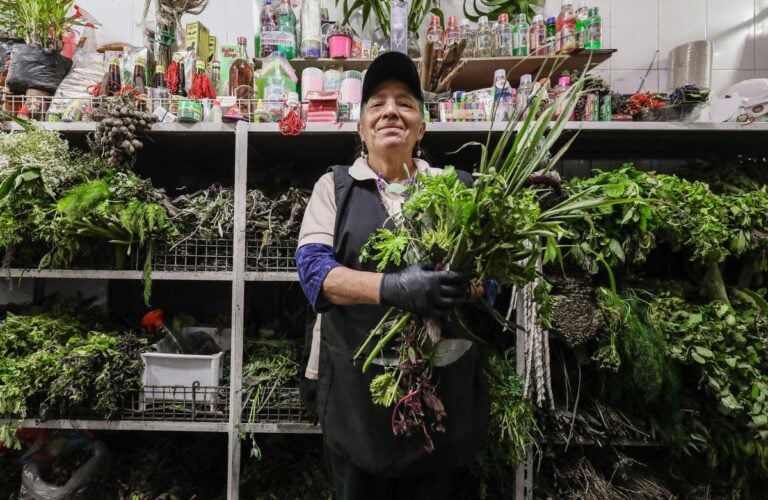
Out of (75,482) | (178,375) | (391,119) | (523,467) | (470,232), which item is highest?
(391,119)

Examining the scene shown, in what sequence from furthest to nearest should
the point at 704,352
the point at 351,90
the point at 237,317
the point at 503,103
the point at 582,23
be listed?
the point at 582,23
the point at 351,90
the point at 503,103
the point at 237,317
the point at 704,352

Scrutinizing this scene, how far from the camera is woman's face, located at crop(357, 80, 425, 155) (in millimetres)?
1498

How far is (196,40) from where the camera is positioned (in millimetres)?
2316

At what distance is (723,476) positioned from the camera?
194 centimetres

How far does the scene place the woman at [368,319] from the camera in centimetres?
138

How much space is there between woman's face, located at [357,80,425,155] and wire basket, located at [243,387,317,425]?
3.79ft

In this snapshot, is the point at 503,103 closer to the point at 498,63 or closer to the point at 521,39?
the point at 498,63

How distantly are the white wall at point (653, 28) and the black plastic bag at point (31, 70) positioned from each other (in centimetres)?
68

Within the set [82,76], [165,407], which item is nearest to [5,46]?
[82,76]

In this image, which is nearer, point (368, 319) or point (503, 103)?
point (368, 319)

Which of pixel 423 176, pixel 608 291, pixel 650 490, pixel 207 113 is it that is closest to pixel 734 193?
pixel 608 291

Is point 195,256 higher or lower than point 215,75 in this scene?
lower

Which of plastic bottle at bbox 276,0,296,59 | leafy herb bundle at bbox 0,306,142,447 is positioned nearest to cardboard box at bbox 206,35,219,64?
plastic bottle at bbox 276,0,296,59

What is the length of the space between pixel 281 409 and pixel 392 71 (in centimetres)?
154
